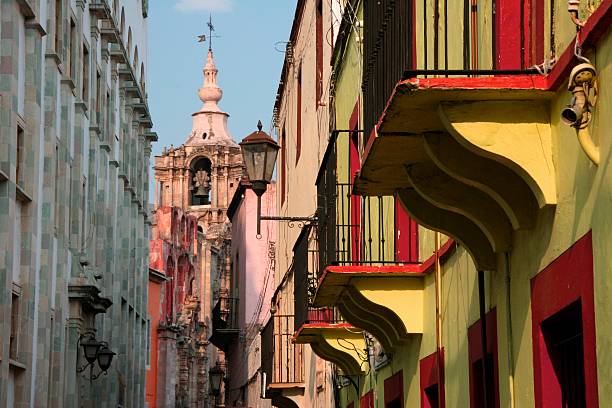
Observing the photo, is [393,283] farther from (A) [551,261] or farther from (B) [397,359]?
(A) [551,261]

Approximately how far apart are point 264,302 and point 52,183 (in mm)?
21272

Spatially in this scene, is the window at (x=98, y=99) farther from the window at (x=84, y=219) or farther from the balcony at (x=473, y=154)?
the balcony at (x=473, y=154)

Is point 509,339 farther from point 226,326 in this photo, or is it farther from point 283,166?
point 226,326

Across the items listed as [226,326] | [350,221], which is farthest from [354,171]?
[226,326]

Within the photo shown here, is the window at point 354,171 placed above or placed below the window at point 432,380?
above

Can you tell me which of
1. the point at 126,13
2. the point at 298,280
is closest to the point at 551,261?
the point at 298,280

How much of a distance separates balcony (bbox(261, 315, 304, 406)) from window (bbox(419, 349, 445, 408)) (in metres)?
12.8

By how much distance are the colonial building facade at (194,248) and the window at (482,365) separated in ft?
147

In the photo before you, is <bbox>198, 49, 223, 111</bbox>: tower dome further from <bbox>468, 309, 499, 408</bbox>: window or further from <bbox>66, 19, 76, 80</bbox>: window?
<bbox>468, 309, 499, 408</bbox>: window

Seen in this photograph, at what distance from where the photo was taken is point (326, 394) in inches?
830

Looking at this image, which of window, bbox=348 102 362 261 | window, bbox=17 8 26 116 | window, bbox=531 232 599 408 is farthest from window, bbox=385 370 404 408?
window, bbox=17 8 26 116

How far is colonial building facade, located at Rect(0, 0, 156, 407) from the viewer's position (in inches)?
829

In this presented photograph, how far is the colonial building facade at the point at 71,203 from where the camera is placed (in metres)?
21.0

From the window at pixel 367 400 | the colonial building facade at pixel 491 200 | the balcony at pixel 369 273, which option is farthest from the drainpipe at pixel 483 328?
the window at pixel 367 400
